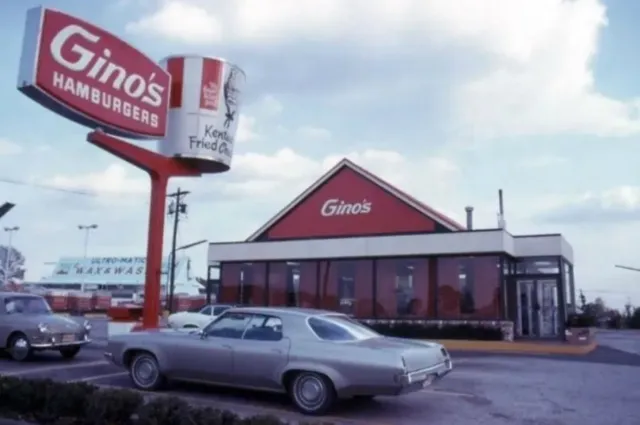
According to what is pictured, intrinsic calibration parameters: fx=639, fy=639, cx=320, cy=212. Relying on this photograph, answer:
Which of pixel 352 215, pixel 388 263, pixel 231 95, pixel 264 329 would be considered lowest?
pixel 264 329

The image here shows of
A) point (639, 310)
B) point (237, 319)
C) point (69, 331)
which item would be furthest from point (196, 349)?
point (639, 310)

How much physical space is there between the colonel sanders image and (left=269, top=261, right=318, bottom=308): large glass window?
11524 mm

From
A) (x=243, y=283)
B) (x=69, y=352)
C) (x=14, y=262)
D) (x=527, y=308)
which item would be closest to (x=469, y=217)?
(x=527, y=308)

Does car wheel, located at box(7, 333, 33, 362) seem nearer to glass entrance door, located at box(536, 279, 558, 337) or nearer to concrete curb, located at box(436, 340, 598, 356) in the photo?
concrete curb, located at box(436, 340, 598, 356)

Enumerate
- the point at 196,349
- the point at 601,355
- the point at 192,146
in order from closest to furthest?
1. the point at 196,349
2. the point at 192,146
3. the point at 601,355

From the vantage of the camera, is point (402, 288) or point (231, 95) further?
point (402, 288)

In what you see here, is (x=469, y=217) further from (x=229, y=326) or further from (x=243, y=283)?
(x=229, y=326)

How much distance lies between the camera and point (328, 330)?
927 cm

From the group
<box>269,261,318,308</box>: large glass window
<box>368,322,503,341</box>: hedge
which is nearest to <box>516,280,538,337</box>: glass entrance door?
<box>368,322,503,341</box>: hedge

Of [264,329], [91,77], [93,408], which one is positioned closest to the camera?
[93,408]

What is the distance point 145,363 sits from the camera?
34.0ft

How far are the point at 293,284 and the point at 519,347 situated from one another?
10784 millimetres

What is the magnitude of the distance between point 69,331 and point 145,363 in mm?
4962

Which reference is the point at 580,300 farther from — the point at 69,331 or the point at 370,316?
the point at 69,331
